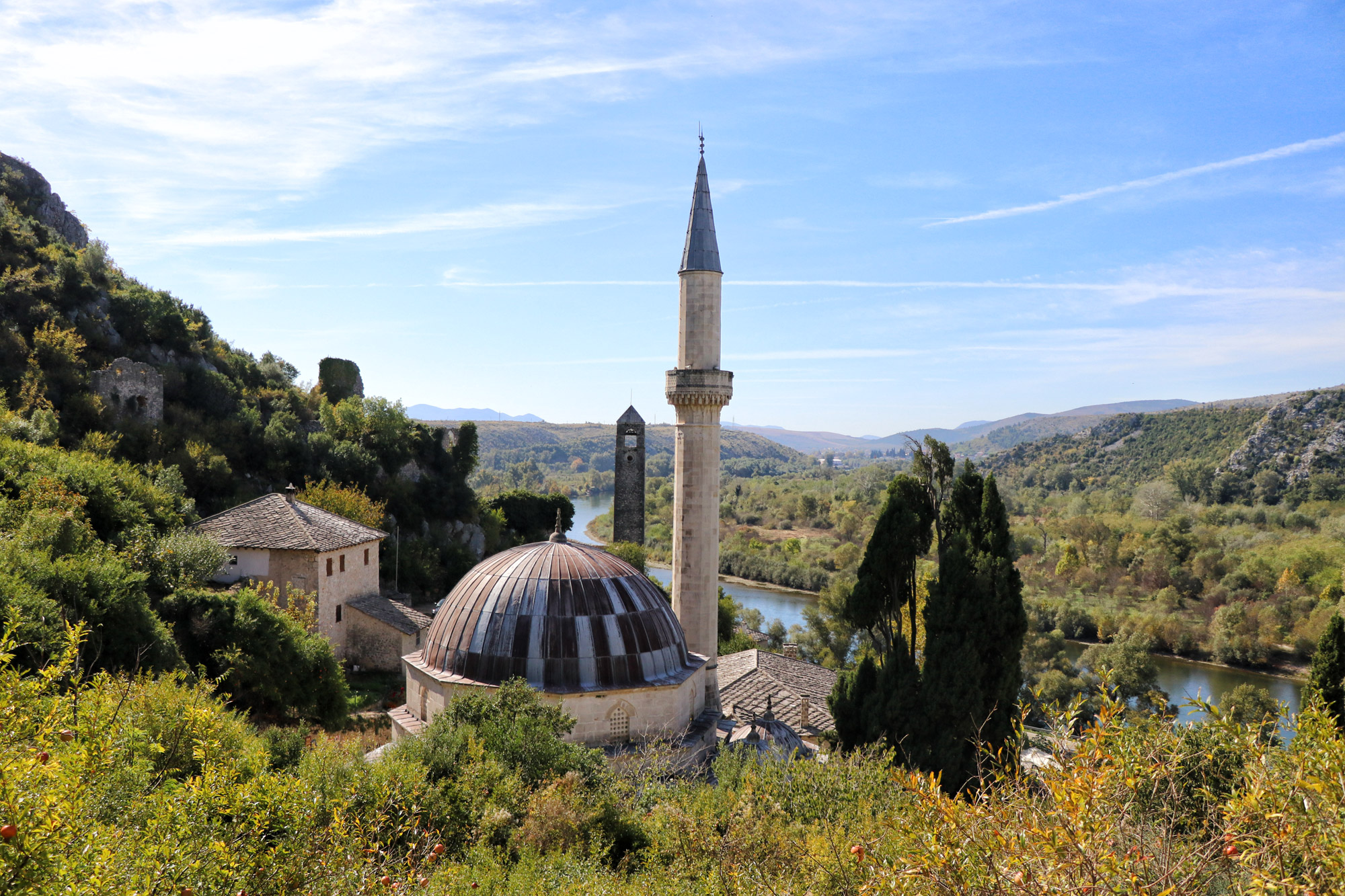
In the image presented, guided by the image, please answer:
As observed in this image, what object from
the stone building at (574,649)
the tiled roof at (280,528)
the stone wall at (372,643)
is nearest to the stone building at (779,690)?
the stone building at (574,649)

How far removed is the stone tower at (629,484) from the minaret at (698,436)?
25.1 meters

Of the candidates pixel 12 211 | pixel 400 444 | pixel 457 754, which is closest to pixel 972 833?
pixel 457 754

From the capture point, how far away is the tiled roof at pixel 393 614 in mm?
23656

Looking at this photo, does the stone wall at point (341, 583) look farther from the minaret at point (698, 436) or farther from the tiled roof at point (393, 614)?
the minaret at point (698, 436)

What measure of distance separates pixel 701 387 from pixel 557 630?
7260 mm

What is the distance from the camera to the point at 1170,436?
9994 cm

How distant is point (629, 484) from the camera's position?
4431 cm

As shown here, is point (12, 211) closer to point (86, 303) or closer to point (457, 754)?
point (86, 303)

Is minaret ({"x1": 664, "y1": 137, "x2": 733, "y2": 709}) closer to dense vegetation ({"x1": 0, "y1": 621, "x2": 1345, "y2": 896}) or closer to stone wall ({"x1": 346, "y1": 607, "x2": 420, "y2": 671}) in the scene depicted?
dense vegetation ({"x1": 0, "y1": 621, "x2": 1345, "y2": 896})

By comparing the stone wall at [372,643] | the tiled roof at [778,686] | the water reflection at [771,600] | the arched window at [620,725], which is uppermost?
the arched window at [620,725]

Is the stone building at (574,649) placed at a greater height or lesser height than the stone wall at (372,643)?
greater

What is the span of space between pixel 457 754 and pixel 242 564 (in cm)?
1453

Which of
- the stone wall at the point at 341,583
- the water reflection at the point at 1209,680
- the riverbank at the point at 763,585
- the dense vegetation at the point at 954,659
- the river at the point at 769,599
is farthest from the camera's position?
the riverbank at the point at 763,585

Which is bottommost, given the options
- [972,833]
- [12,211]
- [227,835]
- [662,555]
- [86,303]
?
[662,555]
